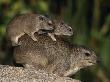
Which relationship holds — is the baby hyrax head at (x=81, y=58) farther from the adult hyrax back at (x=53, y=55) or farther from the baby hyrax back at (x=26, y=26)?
the baby hyrax back at (x=26, y=26)

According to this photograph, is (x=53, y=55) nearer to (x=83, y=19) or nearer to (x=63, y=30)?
(x=63, y=30)

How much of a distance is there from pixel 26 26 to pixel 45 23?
27 centimetres

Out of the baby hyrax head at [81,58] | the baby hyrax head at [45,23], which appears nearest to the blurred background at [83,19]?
the baby hyrax head at [81,58]

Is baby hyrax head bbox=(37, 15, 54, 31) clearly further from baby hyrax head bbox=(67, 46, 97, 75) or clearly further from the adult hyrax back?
baby hyrax head bbox=(67, 46, 97, 75)

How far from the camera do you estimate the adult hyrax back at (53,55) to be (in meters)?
9.19

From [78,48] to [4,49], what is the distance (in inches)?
183

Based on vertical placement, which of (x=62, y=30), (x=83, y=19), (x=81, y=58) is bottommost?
(x=81, y=58)

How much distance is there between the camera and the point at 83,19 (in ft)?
46.2

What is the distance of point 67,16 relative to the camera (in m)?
13.8

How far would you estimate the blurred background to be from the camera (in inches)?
538

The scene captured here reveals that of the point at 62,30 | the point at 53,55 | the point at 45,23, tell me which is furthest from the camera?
the point at 62,30

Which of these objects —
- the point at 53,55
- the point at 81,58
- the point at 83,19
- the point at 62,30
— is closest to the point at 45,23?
the point at 62,30

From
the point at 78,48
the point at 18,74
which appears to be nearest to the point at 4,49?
the point at 78,48

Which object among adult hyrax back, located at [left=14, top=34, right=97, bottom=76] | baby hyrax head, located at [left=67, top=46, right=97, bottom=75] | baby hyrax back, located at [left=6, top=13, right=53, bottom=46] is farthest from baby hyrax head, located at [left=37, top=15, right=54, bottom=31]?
baby hyrax head, located at [left=67, top=46, right=97, bottom=75]
